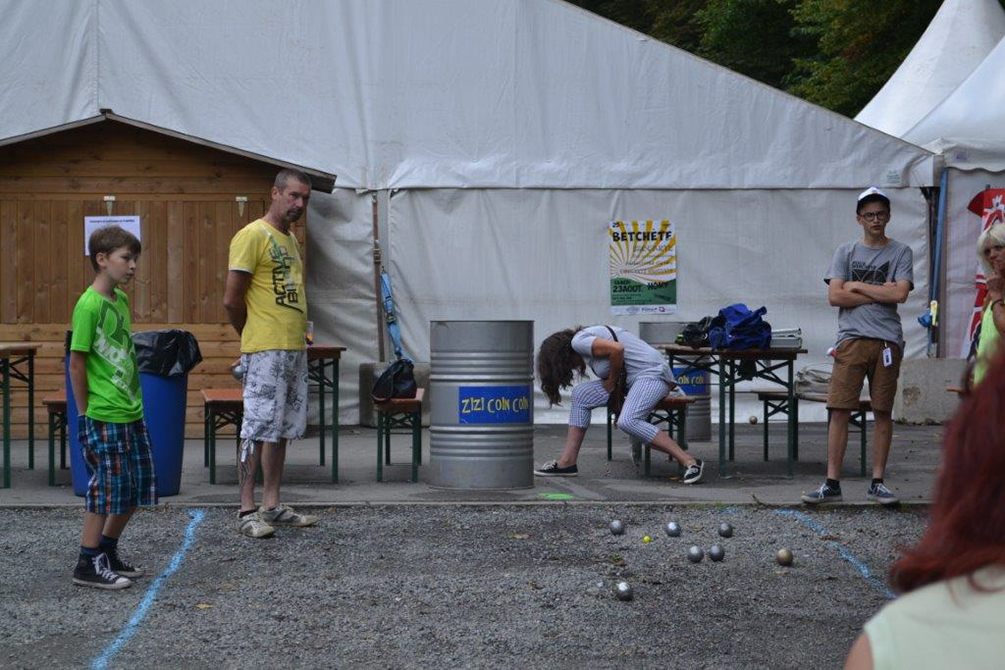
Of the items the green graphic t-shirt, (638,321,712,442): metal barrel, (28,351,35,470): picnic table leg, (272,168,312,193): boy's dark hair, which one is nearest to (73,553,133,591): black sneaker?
the green graphic t-shirt

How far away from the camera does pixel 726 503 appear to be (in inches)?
336

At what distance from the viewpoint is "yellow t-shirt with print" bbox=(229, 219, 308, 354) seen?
24.3ft

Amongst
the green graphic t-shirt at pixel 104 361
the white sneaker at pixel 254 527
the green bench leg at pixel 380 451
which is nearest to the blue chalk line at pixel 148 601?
the white sneaker at pixel 254 527

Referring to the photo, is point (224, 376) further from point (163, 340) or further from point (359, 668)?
point (359, 668)

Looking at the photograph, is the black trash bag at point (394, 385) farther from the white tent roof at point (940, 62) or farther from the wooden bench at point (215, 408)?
the white tent roof at point (940, 62)

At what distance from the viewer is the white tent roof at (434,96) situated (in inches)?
590

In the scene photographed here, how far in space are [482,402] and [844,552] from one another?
110 inches

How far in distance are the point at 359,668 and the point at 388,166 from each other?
1046 cm

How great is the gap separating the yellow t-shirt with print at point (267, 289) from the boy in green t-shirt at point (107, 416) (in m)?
1.13

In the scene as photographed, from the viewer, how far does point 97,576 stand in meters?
6.18

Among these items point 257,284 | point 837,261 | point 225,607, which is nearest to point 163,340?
point 257,284

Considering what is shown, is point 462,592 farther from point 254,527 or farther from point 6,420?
point 6,420

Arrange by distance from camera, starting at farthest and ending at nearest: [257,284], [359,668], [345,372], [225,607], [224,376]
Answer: [345,372] < [224,376] < [257,284] < [225,607] < [359,668]

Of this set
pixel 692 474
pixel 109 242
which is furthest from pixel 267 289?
pixel 692 474
